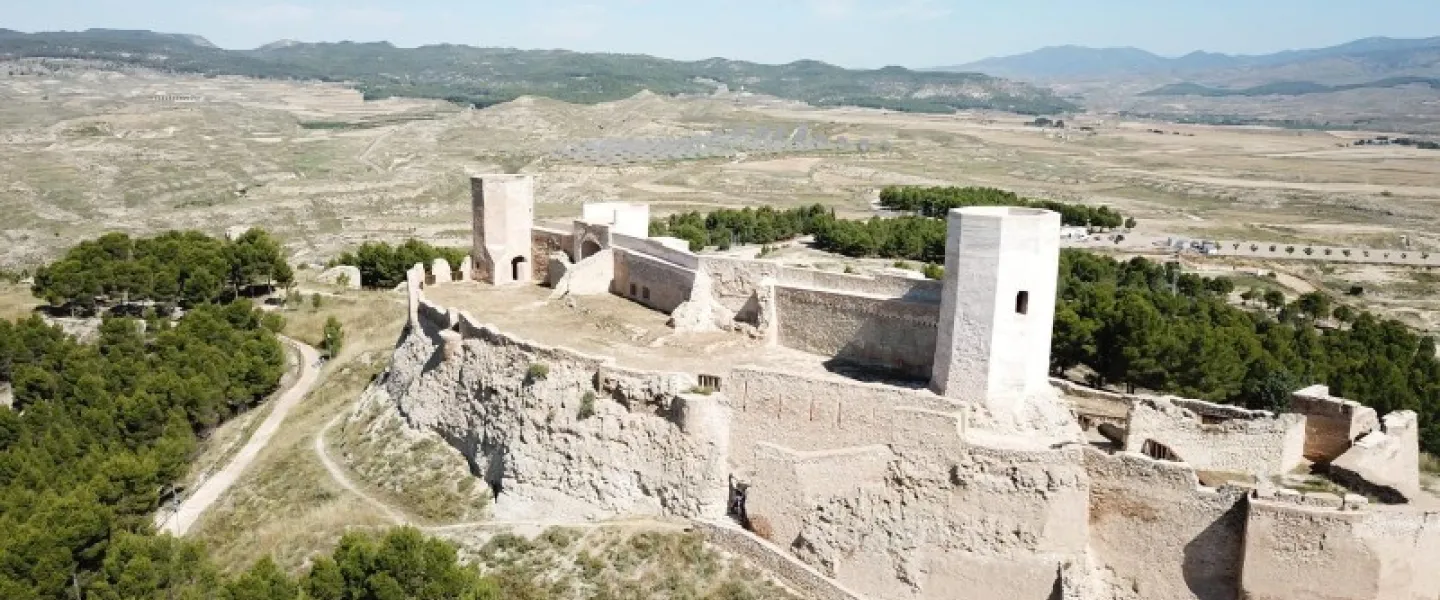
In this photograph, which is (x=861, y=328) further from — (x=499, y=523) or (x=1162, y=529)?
(x=499, y=523)

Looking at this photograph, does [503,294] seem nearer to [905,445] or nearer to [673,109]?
[905,445]

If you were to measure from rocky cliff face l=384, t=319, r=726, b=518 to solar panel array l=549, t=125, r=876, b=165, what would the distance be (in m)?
105

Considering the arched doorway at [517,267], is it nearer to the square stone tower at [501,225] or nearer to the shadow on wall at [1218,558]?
the square stone tower at [501,225]

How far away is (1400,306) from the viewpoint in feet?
202

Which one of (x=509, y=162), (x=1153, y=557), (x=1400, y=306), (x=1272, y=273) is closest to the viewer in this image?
(x=1153, y=557)

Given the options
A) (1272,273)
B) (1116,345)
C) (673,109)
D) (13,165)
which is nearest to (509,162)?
(13,165)

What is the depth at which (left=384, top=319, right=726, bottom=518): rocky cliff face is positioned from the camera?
24.6 meters

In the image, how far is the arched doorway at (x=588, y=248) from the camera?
37244 millimetres

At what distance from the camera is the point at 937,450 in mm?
21719

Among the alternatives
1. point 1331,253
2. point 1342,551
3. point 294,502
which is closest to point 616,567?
point 294,502

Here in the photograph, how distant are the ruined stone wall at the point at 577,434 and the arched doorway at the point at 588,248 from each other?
26.3ft

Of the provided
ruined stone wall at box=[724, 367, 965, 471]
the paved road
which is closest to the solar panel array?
the paved road

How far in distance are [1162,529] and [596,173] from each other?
107092 mm

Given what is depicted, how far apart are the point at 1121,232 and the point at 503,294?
208 ft
